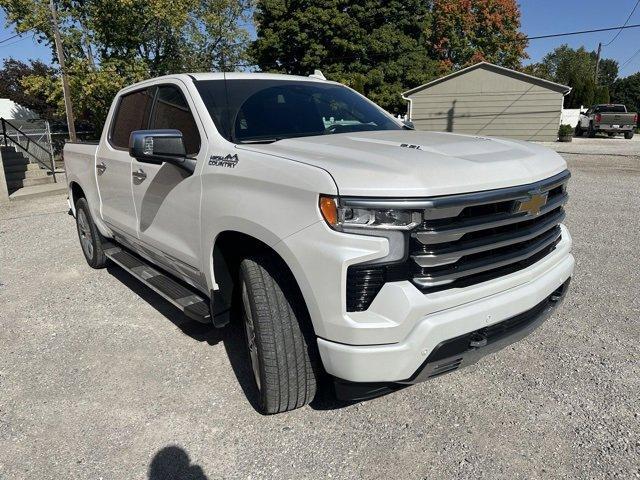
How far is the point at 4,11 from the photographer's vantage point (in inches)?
682

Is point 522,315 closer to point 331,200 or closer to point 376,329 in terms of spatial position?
point 376,329

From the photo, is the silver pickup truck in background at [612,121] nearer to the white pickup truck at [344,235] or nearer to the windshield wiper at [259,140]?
the white pickup truck at [344,235]

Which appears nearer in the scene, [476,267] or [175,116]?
[476,267]

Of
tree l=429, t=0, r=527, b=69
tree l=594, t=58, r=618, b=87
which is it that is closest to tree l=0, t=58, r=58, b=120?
tree l=429, t=0, r=527, b=69

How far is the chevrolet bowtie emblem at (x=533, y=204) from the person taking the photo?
2.39m

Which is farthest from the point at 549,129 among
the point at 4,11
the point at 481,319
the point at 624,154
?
the point at 481,319

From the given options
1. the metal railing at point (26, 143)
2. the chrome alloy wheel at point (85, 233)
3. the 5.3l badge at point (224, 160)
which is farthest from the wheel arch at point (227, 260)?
the metal railing at point (26, 143)

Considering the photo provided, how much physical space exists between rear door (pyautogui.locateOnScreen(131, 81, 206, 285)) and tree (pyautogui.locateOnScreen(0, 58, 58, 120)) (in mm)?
24536

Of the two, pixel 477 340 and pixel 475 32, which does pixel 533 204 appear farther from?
pixel 475 32

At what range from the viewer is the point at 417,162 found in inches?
88.4

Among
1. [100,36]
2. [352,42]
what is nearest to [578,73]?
[352,42]

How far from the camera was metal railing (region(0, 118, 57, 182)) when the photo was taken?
14.5m

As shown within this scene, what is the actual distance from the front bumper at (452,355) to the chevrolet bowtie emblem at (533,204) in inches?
21.0

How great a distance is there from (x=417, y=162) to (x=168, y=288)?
2148mm
